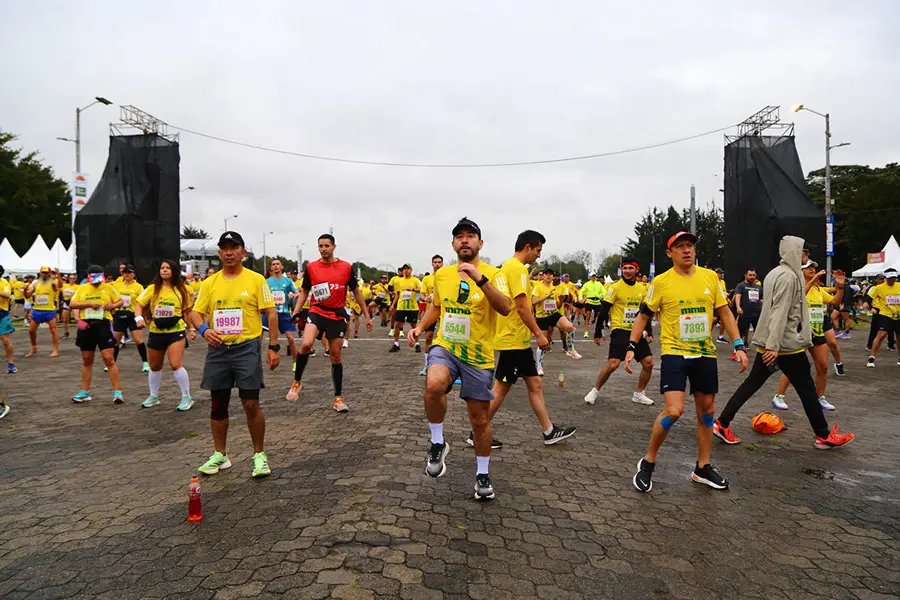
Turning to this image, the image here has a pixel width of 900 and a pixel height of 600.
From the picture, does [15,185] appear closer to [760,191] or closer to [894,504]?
[760,191]

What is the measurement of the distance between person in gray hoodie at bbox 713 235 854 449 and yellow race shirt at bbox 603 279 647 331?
88.0 inches

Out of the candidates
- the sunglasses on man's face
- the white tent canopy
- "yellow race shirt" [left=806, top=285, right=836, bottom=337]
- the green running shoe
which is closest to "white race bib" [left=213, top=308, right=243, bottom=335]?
the green running shoe

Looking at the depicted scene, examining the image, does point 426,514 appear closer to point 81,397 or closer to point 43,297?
point 81,397

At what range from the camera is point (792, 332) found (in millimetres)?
5723

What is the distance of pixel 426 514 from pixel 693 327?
8.50 ft

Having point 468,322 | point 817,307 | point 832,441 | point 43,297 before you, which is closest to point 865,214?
point 817,307

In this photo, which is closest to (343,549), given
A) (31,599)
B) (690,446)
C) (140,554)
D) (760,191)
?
(140,554)

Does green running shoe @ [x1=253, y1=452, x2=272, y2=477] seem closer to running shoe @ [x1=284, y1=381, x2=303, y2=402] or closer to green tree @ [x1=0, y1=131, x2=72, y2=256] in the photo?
running shoe @ [x1=284, y1=381, x2=303, y2=402]

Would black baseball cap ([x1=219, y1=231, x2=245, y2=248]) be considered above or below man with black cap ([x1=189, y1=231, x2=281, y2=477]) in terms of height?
above

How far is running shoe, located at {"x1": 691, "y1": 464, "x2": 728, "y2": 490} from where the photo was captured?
15.0 feet

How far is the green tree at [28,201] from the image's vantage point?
51.4m

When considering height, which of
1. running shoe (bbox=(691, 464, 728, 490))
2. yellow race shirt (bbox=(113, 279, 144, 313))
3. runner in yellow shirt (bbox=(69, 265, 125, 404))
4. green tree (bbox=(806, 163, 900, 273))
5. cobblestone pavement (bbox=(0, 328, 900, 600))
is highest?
green tree (bbox=(806, 163, 900, 273))

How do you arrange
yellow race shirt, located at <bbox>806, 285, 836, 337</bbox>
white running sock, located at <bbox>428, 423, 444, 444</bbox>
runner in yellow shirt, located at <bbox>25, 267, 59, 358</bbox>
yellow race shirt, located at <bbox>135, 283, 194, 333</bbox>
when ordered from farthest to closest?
runner in yellow shirt, located at <bbox>25, 267, 59, 358</bbox>
yellow race shirt, located at <bbox>806, 285, 836, 337</bbox>
yellow race shirt, located at <bbox>135, 283, 194, 333</bbox>
white running sock, located at <bbox>428, 423, 444, 444</bbox>

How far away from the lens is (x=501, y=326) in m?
5.73
